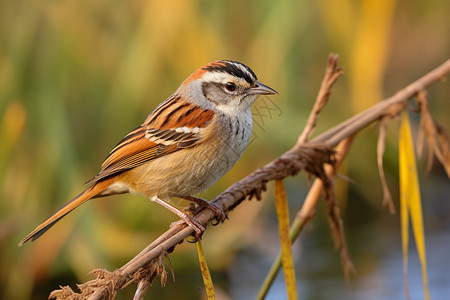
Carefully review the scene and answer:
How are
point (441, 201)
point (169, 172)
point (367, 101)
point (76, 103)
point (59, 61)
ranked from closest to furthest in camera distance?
1. point (169, 172)
2. point (59, 61)
3. point (76, 103)
4. point (367, 101)
5. point (441, 201)

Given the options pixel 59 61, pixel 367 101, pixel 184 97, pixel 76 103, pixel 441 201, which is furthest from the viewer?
pixel 441 201

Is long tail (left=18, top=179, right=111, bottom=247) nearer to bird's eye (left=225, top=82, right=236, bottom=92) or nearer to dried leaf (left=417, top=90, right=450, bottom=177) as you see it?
bird's eye (left=225, top=82, right=236, bottom=92)

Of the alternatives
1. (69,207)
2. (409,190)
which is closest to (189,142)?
(69,207)

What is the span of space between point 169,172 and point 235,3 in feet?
10.5

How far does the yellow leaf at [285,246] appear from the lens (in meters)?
2.44

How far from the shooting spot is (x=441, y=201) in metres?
6.67

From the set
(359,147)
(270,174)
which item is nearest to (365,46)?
(359,147)

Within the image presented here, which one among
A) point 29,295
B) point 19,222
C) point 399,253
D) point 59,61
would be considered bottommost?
point 399,253

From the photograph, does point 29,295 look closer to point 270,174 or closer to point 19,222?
point 19,222

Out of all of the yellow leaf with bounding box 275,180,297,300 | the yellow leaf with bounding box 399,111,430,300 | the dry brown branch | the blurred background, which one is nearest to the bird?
the dry brown branch

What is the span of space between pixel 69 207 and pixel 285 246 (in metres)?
0.86

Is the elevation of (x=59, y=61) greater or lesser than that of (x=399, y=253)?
greater

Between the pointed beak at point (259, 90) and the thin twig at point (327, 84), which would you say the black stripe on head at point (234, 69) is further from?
the thin twig at point (327, 84)

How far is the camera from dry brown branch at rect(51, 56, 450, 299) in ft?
6.02
